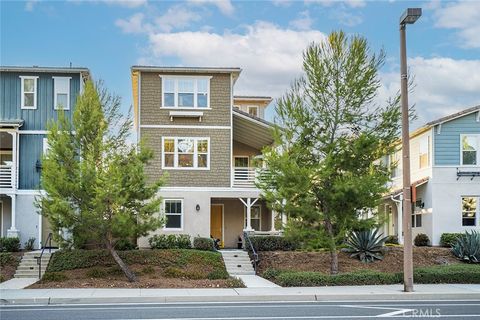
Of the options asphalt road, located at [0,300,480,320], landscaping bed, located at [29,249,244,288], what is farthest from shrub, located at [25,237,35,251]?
asphalt road, located at [0,300,480,320]

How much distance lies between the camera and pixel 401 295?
18625mm

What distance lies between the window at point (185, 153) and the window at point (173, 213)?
173 centimetres

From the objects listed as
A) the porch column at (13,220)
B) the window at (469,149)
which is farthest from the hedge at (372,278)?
the porch column at (13,220)

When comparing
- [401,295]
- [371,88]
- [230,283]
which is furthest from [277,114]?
[401,295]

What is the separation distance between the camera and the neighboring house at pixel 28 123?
106ft

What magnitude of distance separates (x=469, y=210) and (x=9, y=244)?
22.5m

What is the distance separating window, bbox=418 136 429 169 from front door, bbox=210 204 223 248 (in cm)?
1108

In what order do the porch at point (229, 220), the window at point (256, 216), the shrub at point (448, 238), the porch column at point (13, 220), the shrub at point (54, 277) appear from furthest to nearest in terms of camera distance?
1. the window at point (256, 216)
2. the porch at point (229, 220)
3. the shrub at point (448, 238)
4. the porch column at point (13, 220)
5. the shrub at point (54, 277)

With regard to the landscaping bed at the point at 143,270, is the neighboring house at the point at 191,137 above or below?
above

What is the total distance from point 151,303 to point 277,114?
936 centimetres

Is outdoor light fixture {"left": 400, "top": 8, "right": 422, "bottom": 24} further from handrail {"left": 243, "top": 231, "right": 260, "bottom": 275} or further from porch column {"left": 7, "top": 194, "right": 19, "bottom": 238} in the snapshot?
porch column {"left": 7, "top": 194, "right": 19, "bottom": 238}

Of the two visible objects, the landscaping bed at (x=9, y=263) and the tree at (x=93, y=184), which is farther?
the landscaping bed at (x=9, y=263)

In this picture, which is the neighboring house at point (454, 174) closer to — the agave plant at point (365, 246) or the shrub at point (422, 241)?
the shrub at point (422, 241)

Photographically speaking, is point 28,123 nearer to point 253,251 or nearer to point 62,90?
point 62,90
